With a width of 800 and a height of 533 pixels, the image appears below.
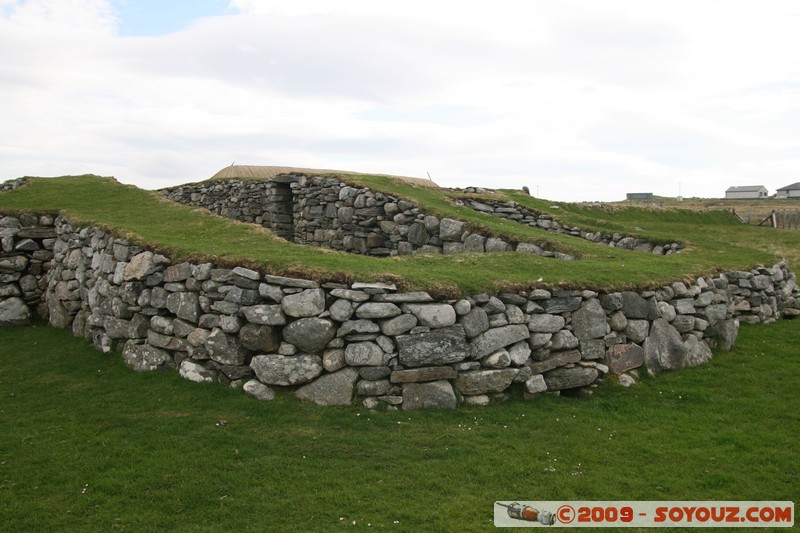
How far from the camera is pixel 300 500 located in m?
6.16

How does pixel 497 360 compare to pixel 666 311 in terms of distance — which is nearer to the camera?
pixel 497 360

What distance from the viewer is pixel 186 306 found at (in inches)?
372

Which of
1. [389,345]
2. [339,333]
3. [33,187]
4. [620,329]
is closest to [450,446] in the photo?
[389,345]

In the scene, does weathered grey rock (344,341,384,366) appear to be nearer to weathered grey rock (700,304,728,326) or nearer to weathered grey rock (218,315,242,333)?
weathered grey rock (218,315,242,333)

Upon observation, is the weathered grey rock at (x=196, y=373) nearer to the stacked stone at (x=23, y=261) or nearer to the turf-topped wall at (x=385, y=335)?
the turf-topped wall at (x=385, y=335)

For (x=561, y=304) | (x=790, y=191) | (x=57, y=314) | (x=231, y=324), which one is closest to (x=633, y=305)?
(x=561, y=304)

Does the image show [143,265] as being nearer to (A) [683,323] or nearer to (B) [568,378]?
(B) [568,378]

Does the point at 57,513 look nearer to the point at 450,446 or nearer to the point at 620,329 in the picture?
the point at 450,446

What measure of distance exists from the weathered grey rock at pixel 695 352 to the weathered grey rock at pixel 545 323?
2900 millimetres

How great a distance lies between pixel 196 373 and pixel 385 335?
3036 millimetres

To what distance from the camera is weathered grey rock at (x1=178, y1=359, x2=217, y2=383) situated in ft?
29.6

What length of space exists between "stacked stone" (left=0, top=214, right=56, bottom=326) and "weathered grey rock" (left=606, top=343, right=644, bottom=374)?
12772 millimetres

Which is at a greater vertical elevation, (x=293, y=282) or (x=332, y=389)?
(x=293, y=282)

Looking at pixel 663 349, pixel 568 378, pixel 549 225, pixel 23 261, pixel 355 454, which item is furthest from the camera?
pixel 549 225
